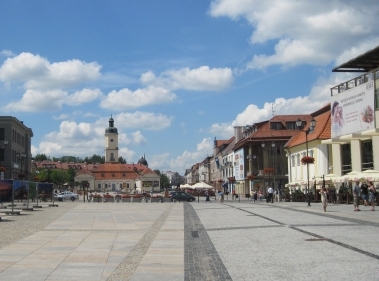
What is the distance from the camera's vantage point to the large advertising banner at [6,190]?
32125mm

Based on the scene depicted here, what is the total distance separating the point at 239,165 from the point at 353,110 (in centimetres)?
5128

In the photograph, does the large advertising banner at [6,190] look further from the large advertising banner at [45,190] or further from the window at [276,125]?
the window at [276,125]

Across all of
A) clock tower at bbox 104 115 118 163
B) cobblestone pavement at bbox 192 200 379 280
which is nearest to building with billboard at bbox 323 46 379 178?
cobblestone pavement at bbox 192 200 379 280

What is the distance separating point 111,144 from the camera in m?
188

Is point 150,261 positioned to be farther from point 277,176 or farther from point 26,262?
point 277,176

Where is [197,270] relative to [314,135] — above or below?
below

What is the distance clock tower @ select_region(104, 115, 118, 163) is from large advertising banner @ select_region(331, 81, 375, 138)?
143793 mm

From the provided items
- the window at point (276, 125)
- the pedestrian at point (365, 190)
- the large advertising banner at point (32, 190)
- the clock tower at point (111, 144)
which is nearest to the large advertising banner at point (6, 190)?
the large advertising banner at point (32, 190)

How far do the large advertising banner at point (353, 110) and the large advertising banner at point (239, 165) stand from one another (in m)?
42.7

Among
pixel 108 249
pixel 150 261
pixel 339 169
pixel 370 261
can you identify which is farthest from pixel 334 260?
pixel 339 169

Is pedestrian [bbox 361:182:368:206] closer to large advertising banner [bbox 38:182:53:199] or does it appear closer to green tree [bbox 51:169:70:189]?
large advertising banner [bbox 38:182:53:199]

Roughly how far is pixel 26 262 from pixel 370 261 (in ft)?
25.5

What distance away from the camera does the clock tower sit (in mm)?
186300

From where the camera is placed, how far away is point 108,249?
49.0 ft
